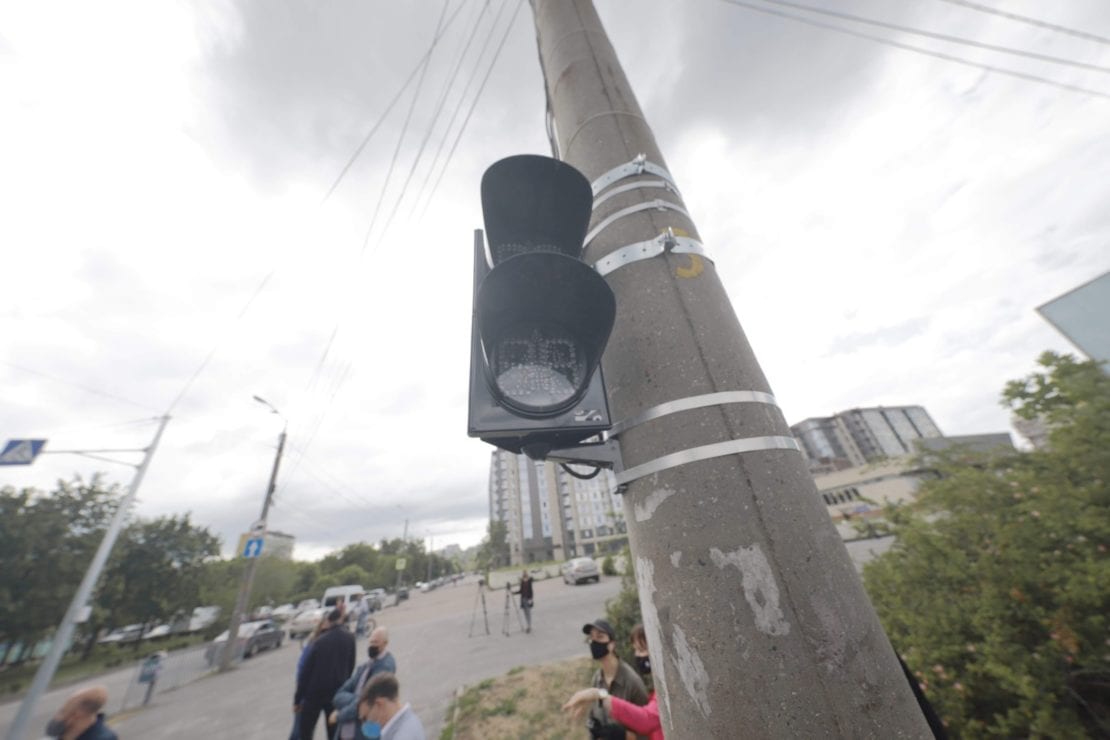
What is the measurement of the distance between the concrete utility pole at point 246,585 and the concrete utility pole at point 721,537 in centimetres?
1699

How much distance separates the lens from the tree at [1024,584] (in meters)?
2.71

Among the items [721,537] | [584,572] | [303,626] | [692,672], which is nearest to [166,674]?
[303,626]

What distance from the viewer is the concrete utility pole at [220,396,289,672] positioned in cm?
1382

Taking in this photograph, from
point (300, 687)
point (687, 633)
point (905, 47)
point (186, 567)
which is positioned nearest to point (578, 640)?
point (300, 687)

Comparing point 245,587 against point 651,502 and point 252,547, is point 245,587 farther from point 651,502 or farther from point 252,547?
point 651,502

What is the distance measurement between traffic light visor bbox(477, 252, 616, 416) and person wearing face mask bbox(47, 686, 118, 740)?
5.59 m

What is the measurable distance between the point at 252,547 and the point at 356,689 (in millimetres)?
11399

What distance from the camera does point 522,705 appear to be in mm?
6160

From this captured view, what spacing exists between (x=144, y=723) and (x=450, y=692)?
25.0 feet

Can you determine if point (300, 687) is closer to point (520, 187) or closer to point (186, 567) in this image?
point (520, 187)

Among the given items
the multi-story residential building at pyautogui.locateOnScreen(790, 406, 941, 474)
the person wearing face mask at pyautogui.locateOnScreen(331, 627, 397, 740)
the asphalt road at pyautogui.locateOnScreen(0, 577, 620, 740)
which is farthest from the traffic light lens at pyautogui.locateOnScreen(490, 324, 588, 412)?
the multi-story residential building at pyautogui.locateOnScreen(790, 406, 941, 474)

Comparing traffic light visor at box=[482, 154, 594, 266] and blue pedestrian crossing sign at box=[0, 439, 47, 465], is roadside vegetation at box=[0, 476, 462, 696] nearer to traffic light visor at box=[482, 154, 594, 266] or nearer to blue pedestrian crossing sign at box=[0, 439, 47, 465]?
blue pedestrian crossing sign at box=[0, 439, 47, 465]

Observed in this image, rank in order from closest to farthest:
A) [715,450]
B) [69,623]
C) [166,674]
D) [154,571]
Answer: [715,450] < [69,623] < [166,674] < [154,571]

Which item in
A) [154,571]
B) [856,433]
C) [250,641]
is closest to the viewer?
[250,641]
